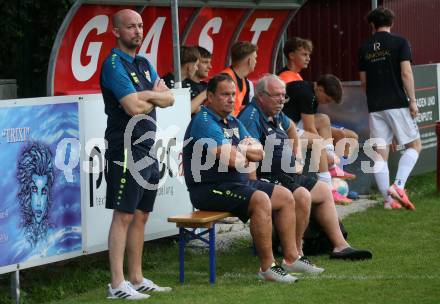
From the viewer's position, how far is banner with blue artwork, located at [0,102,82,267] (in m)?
7.93

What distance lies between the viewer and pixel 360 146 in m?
13.7

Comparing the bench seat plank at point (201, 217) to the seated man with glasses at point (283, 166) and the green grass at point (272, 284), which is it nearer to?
the green grass at point (272, 284)

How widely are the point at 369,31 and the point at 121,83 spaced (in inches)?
408

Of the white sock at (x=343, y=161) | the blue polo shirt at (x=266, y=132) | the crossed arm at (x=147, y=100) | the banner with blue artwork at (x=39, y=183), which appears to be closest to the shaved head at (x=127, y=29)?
the crossed arm at (x=147, y=100)

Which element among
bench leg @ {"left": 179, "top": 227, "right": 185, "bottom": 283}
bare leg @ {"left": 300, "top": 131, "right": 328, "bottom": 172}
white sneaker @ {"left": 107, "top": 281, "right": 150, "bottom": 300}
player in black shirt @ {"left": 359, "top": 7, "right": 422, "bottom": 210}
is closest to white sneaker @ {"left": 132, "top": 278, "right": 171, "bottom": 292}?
white sneaker @ {"left": 107, "top": 281, "right": 150, "bottom": 300}

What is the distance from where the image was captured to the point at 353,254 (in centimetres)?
941

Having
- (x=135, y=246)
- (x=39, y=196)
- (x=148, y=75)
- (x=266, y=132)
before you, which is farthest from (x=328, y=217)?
(x=39, y=196)

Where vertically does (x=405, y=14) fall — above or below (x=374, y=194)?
above

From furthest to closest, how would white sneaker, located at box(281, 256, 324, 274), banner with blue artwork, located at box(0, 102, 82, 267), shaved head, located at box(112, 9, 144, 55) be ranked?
white sneaker, located at box(281, 256, 324, 274), shaved head, located at box(112, 9, 144, 55), banner with blue artwork, located at box(0, 102, 82, 267)

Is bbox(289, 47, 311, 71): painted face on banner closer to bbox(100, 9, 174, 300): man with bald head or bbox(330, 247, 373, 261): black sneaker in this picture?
bbox(330, 247, 373, 261): black sneaker

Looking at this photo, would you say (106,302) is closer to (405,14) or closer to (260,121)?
(260,121)

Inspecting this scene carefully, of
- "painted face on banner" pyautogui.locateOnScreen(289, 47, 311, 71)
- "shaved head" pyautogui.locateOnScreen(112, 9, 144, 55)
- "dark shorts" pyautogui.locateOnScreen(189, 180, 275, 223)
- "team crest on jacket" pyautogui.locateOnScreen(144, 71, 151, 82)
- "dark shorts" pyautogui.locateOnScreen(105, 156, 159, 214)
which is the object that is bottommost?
"dark shorts" pyautogui.locateOnScreen(189, 180, 275, 223)

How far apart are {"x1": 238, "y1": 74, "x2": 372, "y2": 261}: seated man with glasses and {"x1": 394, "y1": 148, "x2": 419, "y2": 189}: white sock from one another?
3.09 meters

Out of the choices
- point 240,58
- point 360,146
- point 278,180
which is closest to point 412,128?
point 360,146
